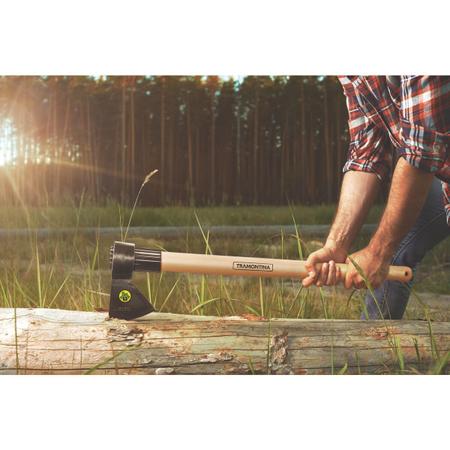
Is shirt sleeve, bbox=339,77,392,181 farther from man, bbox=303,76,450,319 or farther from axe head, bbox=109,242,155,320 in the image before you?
axe head, bbox=109,242,155,320

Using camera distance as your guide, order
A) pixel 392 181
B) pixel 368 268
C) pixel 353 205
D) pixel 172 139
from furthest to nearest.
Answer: pixel 172 139
pixel 353 205
pixel 368 268
pixel 392 181

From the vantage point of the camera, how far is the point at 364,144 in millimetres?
2000

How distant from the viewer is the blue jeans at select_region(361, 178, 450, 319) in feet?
6.51

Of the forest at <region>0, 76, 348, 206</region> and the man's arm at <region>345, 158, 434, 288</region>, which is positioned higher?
the forest at <region>0, 76, 348, 206</region>

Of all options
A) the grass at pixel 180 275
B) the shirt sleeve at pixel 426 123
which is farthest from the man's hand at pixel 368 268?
the shirt sleeve at pixel 426 123

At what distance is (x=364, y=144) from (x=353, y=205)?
22 cm

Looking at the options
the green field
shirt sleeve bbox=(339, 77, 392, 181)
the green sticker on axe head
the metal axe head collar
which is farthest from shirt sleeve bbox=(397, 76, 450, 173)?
the green sticker on axe head

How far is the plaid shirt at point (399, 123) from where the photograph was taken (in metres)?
1.67

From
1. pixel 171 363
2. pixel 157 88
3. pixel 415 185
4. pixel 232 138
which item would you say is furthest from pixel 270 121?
pixel 171 363

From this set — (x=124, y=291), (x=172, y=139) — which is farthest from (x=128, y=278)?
(x=172, y=139)

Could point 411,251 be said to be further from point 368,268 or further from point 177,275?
point 177,275

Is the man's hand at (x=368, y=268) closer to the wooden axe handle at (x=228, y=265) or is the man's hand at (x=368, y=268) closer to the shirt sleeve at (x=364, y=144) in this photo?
the wooden axe handle at (x=228, y=265)

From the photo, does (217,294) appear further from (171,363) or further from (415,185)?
(415,185)

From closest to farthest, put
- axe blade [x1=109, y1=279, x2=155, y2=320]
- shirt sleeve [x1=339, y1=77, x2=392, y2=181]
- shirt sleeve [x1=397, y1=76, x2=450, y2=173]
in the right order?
shirt sleeve [x1=397, y1=76, x2=450, y2=173], axe blade [x1=109, y1=279, x2=155, y2=320], shirt sleeve [x1=339, y1=77, x2=392, y2=181]
